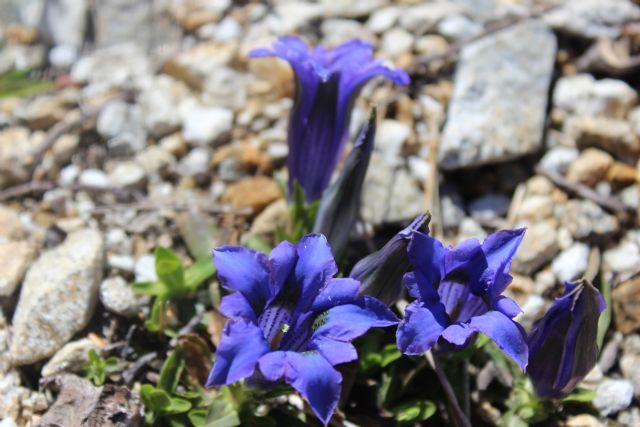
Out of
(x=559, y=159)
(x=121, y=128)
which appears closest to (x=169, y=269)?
(x=121, y=128)

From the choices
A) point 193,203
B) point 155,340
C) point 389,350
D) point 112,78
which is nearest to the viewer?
point 389,350

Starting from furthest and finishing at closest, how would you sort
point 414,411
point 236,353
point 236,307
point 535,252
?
point 535,252
point 414,411
point 236,307
point 236,353

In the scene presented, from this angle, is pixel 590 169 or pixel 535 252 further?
pixel 590 169

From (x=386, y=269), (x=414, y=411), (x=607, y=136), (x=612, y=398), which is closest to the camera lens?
(x=386, y=269)

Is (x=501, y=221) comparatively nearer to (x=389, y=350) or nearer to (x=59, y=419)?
(x=389, y=350)

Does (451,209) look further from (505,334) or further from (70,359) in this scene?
(70,359)

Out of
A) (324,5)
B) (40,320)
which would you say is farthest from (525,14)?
(40,320)

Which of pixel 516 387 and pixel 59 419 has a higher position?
pixel 59 419
